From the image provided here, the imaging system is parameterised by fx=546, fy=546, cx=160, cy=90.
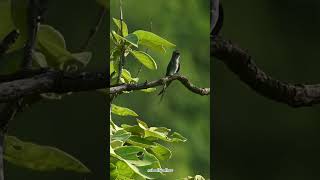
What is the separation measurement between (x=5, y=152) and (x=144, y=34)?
0.45 meters

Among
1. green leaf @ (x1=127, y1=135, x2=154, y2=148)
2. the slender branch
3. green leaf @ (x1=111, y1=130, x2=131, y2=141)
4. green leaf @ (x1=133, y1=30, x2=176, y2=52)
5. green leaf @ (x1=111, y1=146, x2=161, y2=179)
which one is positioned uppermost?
green leaf @ (x1=133, y1=30, x2=176, y2=52)

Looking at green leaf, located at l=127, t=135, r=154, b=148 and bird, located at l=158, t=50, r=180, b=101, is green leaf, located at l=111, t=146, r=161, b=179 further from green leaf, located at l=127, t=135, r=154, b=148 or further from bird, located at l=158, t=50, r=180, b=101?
bird, located at l=158, t=50, r=180, b=101

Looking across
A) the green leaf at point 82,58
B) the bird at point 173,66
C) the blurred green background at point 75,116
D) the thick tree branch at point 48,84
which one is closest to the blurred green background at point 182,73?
the bird at point 173,66

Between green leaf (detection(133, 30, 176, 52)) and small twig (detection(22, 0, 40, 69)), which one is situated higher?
green leaf (detection(133, 30, 176, 52))

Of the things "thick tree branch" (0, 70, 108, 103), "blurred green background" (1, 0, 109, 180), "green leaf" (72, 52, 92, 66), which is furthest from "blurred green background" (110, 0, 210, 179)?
"thick tree branch" (0, 70, 108, 103)

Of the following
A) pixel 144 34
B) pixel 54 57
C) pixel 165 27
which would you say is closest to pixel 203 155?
pixel 165 27
